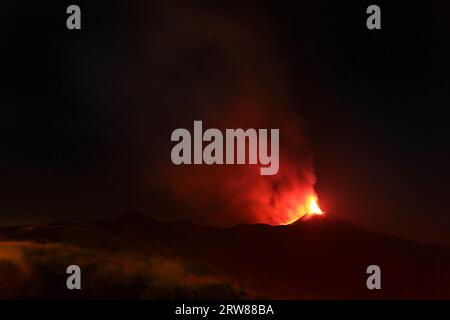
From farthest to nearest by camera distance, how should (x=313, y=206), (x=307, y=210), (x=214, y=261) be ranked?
1. (x=307, y=210)
2. (x=313, y=206)
3. (x=214, y=261)

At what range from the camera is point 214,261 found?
1156 centimetres

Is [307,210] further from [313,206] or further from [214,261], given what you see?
[214,261]

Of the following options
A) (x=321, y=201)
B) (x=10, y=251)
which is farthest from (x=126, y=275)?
(x=321, y=201)

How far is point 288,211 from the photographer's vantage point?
41.9 feet

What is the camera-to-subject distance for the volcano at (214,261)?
33.9 ft

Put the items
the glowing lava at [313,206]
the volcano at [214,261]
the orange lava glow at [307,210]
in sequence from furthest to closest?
the orange lava glow at [307,210]
the glowing lava at [313,206]
the volcano at [214,261]

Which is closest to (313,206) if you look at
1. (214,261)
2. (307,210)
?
(307,210)

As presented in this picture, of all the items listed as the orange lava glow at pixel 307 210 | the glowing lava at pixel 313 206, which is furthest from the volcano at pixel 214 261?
the glowing lava at pixel 313 206

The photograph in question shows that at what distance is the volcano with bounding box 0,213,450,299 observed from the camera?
10.3m

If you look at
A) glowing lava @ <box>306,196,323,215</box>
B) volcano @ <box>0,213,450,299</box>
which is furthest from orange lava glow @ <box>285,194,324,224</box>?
volcano @ <box>0,213,450,299</box>

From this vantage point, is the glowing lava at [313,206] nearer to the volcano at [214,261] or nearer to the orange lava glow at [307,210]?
the orange lava glow at [307,210]

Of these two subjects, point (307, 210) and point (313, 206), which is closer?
point (313, 206)

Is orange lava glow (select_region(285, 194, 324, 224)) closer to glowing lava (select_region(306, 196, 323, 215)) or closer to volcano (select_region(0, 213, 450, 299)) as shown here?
glowing lava (select_region(306, 196, 323, 215))

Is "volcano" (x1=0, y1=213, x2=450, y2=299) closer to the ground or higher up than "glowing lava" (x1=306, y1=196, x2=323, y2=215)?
closer to the ground
